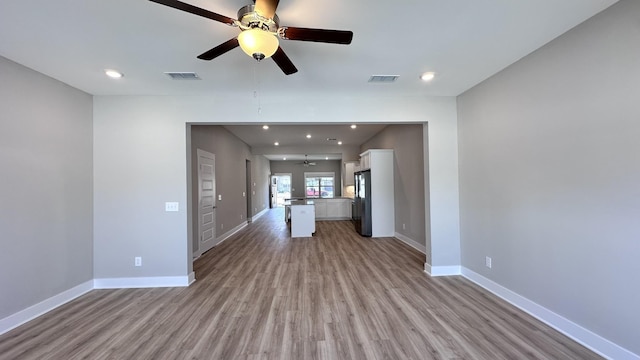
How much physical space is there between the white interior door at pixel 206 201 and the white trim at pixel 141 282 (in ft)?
4.44

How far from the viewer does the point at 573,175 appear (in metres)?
2.24

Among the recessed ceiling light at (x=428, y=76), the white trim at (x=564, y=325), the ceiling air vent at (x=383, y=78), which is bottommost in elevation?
the white trim at (x=564, y=325)

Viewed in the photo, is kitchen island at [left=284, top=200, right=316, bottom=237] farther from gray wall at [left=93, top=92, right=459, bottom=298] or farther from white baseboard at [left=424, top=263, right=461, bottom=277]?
white baseboard at [left=424, top=263, right=461, bottom=277]

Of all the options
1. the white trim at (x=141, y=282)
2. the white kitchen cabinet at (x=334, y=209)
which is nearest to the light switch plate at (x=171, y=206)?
the white trim at (x=141, y=282)

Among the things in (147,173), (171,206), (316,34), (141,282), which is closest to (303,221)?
(171,206)

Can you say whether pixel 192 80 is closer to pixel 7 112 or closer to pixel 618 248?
pixel 7 112

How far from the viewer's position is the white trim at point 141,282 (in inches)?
138

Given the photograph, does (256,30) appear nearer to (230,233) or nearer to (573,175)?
(573,175)

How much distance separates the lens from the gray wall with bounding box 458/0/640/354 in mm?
1876

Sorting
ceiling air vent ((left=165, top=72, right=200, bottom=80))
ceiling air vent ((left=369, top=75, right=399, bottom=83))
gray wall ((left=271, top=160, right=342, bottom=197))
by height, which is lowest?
gray wall ((left=271, top=160, right=342, bottom=197))

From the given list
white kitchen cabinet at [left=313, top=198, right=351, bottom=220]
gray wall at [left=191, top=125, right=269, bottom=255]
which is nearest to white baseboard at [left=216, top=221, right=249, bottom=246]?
gray wall at [left=191, top=125, right=269, bottom=255]

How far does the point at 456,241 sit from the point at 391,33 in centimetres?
307

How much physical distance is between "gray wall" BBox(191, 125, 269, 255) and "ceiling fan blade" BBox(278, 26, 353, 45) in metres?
3.74

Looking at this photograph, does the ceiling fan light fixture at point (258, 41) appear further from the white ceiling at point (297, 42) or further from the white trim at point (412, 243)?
the white trim at point (412, 243)
